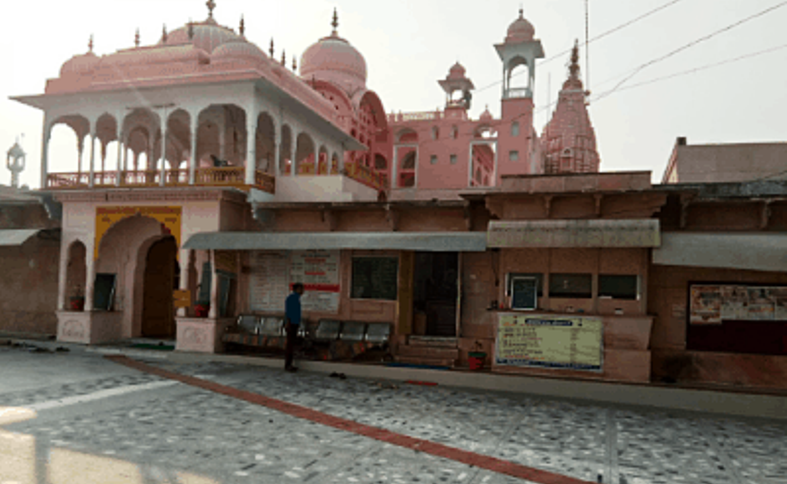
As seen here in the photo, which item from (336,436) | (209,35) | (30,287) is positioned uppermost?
(209,35)

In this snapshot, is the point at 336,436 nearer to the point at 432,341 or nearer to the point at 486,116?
the point at 432,341

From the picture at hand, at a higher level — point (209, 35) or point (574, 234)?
point (209, 35)

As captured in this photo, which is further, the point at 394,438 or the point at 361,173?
the point at 361,173

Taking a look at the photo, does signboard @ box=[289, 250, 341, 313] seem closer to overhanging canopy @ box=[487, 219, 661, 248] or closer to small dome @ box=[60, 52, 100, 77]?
overhanging canopy @ box=[487, 219, 661, 248]

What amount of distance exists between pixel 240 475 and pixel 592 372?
7278 mm

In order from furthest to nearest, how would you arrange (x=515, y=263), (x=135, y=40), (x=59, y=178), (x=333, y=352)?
(x=135, y=40), (x=59, y=178), (x=333, y=352), (x=515, y=263)

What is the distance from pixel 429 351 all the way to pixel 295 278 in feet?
12.4

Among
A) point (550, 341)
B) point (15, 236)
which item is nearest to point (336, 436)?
point (550, 341)

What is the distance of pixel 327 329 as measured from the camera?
1320 centimetres

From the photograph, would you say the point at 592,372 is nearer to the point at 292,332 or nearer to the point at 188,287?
the point at 292,332

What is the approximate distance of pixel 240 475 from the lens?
225 inches

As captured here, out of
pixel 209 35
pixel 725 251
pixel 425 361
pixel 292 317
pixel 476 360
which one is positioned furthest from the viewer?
pixel 209 35

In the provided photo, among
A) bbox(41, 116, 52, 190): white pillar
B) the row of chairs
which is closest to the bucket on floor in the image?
the row of chairs

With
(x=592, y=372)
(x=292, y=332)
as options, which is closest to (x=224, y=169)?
(x=292, y=332)
